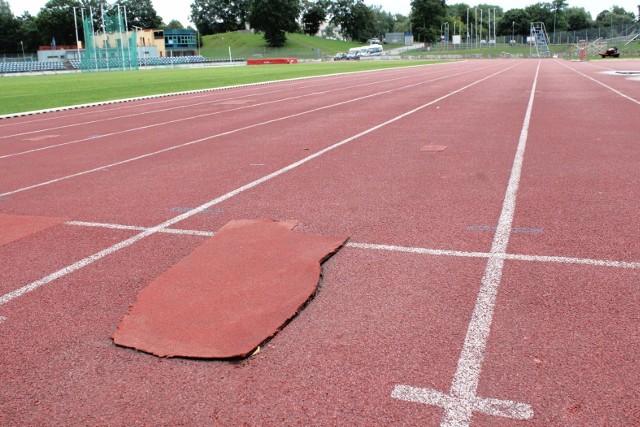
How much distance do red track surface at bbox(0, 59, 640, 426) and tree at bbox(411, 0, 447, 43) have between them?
140303 mm

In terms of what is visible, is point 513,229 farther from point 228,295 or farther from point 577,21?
point 577,21

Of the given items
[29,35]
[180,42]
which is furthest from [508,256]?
[29,35]

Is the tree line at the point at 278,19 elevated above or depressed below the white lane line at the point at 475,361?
above

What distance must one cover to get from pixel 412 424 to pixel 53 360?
219cm

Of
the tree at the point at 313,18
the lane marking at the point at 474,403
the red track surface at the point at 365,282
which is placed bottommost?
the lane marking at the point at 474,403

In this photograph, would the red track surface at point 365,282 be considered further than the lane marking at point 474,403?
Yes

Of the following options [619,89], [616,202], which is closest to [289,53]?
[619,89]

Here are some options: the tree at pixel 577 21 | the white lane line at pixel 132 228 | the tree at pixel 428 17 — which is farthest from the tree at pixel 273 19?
the white lane line at pixel 132 228

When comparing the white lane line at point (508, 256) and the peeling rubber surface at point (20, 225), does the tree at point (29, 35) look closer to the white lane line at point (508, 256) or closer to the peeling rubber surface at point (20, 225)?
the peeling rubber surface at point (20, 225)

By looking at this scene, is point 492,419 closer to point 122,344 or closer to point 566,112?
point 122,344

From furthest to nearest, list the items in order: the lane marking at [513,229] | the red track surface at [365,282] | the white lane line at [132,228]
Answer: the white lane line at [132,228], the lane marking at [513,229], the red track surface at [365,282]

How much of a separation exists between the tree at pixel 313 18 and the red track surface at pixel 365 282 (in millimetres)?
157982

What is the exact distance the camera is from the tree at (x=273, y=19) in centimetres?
12950

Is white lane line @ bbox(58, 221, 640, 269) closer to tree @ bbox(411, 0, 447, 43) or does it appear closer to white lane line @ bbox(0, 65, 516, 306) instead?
white lane line @ bbox(0, 65, 516, 306)
